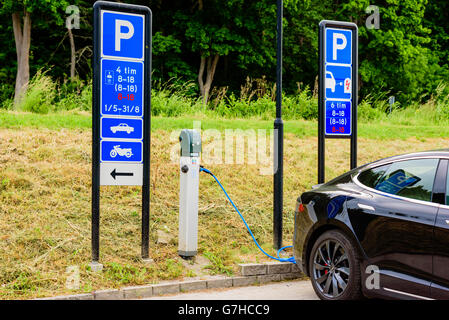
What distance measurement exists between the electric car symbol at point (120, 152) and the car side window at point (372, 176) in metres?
2.91

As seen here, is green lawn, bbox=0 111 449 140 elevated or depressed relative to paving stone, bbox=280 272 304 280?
elevated

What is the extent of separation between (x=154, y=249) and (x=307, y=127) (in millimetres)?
7069

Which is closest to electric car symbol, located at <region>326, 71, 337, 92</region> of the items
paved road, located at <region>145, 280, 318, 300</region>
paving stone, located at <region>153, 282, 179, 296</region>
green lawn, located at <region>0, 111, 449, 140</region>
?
paved road, located at <region>145, 280, 318, 300</region>

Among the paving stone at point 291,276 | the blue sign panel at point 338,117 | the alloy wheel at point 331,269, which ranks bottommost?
the paving stone at point 291,276

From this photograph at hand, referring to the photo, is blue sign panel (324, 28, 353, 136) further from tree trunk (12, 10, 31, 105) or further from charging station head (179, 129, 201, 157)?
→ tree trunk (12, 10, 31, 105)

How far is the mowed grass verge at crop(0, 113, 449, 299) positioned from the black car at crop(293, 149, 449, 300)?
167 cm

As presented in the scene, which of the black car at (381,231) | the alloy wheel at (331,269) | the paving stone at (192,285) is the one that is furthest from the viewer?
the paving stone at (192,285)

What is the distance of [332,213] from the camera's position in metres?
5.89

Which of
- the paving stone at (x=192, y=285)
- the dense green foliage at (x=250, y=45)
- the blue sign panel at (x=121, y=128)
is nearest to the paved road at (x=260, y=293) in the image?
the paving stone at (x=192, y=285)

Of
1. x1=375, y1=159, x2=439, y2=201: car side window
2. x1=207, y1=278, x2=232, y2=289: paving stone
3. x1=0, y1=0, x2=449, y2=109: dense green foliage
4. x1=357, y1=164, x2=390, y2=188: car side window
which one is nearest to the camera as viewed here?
x1=375, y1=159, x2=439, y2=201: car side window

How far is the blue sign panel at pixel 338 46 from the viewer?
8742 mm

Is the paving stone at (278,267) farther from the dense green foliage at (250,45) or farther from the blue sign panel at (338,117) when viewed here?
the dense green foliage at (250,45)

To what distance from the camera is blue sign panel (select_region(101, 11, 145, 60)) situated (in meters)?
7.17
